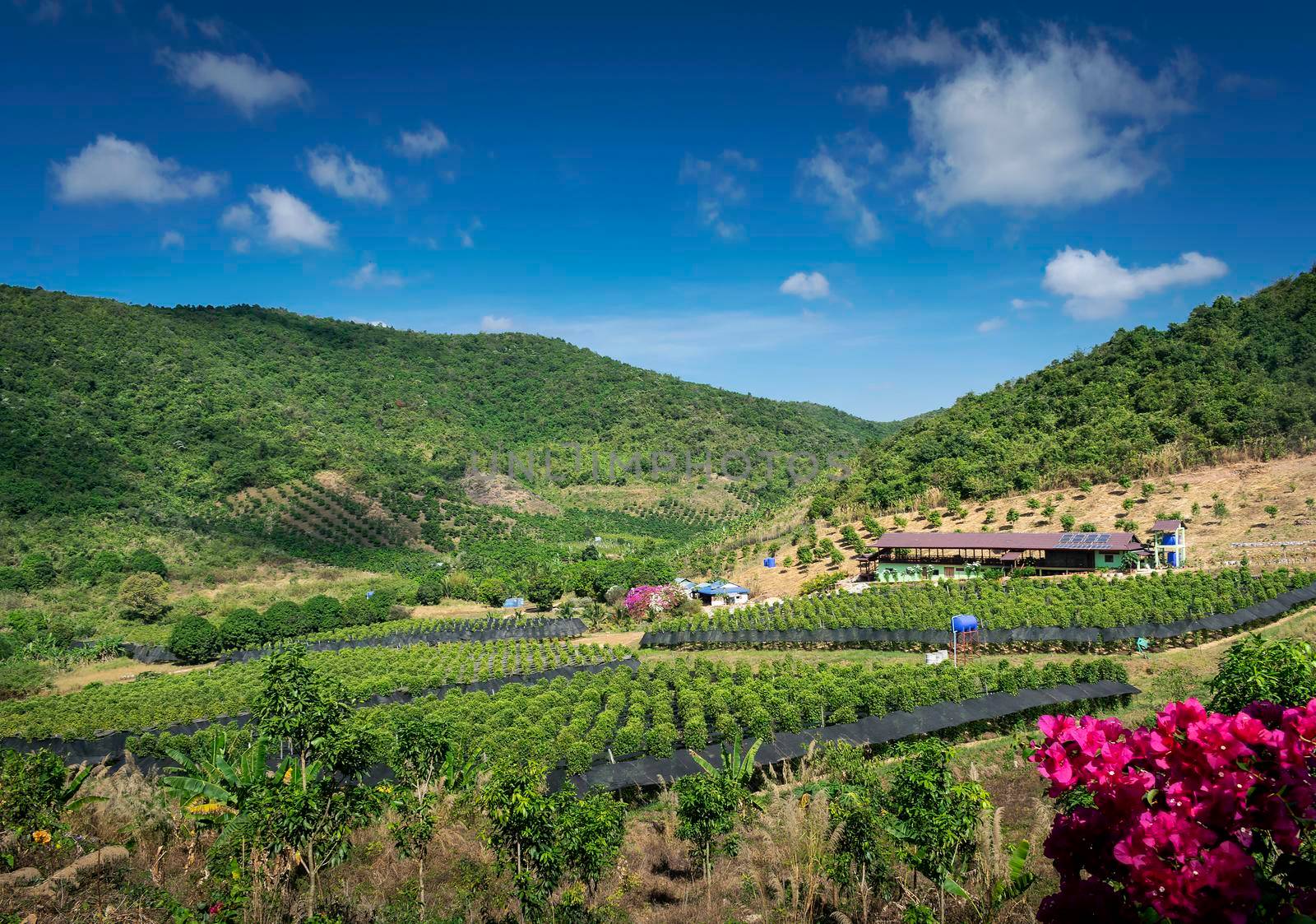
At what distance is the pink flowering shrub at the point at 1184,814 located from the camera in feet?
8.40

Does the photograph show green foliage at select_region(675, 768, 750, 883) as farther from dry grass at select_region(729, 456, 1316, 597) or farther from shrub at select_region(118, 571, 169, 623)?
shrub at select_region(118, 571, 169, 623)

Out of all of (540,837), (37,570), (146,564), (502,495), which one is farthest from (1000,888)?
(502,495)

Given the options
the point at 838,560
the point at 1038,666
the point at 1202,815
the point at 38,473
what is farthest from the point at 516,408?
the point at 1202,815

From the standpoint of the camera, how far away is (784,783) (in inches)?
574

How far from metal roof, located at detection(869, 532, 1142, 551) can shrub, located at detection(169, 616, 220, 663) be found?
124ft

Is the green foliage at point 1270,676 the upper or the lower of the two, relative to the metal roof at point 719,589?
upper

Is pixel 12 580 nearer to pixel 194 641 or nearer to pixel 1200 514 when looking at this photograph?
pixel 194 641

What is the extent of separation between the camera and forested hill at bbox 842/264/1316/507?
4581cm

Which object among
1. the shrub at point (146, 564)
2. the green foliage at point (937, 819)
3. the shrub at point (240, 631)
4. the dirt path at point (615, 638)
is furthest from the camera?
the shrub at point (146, 564)

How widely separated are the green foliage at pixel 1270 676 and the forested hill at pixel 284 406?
248ft

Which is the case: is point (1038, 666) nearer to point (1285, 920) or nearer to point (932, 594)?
point (932, 594)

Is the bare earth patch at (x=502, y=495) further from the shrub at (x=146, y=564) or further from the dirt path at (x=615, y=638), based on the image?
the dirt path at (x=615, y=638)

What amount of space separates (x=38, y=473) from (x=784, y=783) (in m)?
74.2

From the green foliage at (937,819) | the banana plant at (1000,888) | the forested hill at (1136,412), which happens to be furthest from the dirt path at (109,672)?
the forested hill at (1136,412)
